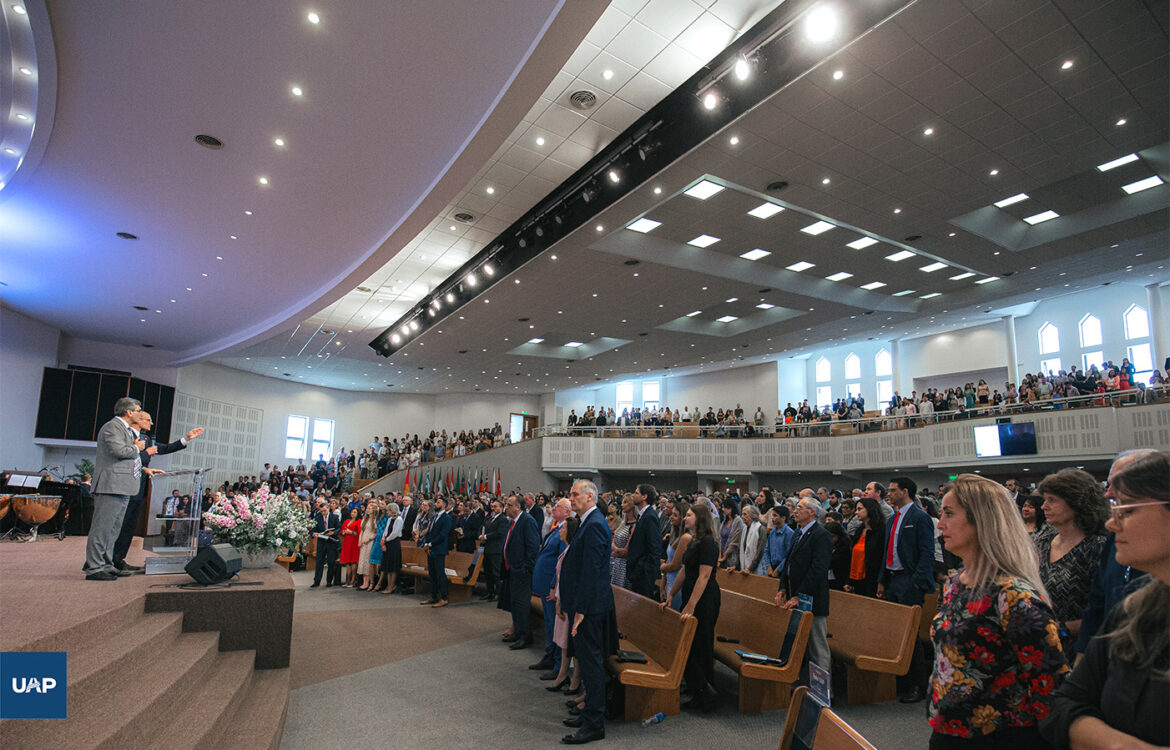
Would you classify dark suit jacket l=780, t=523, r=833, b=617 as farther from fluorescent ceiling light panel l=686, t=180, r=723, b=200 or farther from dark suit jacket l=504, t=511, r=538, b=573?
fluorescent ceiling light panel l=686, t=180, r=723, b=200

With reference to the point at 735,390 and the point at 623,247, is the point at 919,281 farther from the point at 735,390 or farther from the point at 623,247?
the point at 735,390

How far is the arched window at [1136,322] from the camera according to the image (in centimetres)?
1953

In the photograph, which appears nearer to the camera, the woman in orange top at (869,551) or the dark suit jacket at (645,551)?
the woman in orange top at (869,551)

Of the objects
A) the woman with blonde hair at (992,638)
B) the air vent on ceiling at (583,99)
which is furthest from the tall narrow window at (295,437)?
the woman with blonde hair at (992,638)

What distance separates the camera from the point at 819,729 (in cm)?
207

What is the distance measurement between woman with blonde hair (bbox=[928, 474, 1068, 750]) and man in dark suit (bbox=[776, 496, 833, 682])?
9.27ft

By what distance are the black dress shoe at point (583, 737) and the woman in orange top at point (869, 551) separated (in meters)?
2.78

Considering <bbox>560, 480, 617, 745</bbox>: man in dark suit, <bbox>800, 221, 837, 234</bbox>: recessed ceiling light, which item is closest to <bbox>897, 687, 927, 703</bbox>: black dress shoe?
<bbox>560, 480, 617, 745</bbox>: man in dark suit

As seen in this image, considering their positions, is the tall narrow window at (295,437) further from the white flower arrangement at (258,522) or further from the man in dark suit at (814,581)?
the man in dark suit at (814,581)

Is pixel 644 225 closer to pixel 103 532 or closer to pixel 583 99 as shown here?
pixel 583 99

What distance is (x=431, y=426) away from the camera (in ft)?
107

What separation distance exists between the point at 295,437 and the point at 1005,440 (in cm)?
2579

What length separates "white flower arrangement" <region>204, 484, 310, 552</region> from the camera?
19.4 feet

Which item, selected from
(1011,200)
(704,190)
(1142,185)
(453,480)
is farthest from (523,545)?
(453,480)
